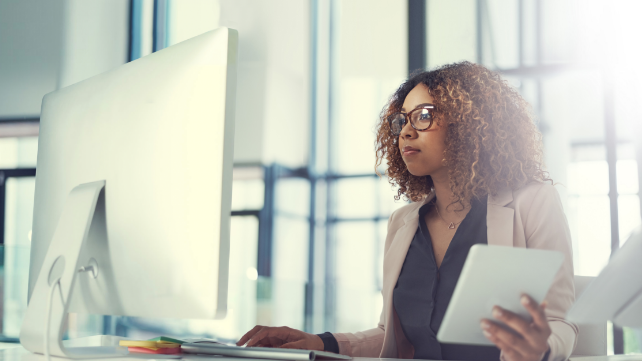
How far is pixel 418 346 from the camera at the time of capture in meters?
1.23

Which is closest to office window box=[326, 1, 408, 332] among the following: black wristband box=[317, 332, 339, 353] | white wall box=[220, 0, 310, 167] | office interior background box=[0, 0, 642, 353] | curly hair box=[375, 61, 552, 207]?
office interior background box=[0, 0, 642, 353]

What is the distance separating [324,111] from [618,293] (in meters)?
4.74

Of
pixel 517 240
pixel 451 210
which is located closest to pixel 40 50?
pixel 451 210

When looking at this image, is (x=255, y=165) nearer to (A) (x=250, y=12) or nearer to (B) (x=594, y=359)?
(A) (x=250, y=12)

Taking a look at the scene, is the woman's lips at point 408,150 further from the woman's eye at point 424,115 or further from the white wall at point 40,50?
the white wall at point 40,50

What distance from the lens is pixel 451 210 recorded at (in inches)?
54.5

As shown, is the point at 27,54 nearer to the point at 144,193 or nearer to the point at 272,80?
the point at 272,80

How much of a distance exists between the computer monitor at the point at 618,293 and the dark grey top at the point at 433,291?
55 centimetres

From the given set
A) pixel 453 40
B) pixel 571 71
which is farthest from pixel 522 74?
pixel 453 40

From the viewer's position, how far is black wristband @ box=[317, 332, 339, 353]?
3.65 feet

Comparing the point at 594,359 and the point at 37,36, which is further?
the point at 37,36

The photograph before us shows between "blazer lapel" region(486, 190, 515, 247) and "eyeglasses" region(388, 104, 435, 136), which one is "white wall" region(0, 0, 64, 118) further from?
"blazer lapel" region(486, 190, 515, 247)

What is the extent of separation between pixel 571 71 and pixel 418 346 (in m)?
3.35

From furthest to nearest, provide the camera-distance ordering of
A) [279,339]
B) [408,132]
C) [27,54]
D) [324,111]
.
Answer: [324,111] < [27,54] < [408,132] < [279,339]
